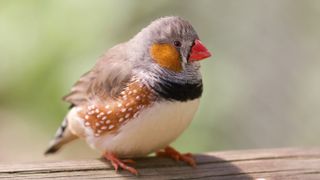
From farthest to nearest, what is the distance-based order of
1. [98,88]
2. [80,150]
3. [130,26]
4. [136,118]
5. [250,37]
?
[80,150] → [250,37] → [130,26] → [98,88] → [136,118]

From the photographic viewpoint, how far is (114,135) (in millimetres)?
3834

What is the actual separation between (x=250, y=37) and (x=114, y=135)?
8.74 feet

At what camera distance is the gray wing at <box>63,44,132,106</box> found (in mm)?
3836

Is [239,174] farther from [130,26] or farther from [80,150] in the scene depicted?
[80,150]

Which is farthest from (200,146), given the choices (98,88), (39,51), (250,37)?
(98,88)

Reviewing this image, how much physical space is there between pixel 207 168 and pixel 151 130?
36 cm

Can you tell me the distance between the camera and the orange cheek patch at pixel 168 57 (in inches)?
146

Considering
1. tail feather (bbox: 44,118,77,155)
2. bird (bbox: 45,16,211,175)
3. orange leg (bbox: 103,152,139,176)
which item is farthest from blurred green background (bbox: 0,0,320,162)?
orange leg (bbox: 103,152,139,176)

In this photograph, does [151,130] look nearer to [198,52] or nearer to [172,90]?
A: [172,90]

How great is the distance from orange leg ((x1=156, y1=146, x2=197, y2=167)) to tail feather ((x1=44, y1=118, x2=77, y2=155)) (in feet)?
2.00

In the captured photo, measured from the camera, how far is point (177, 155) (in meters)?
3.95

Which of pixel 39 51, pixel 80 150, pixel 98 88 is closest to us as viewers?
pixel 98 88

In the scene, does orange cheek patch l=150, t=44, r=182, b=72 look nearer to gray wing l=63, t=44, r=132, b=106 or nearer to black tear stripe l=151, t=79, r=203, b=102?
black tear stripe l=151, t=79, r=203, b=102

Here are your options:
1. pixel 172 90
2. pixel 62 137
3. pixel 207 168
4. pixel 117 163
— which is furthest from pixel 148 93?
pixel 62 137
